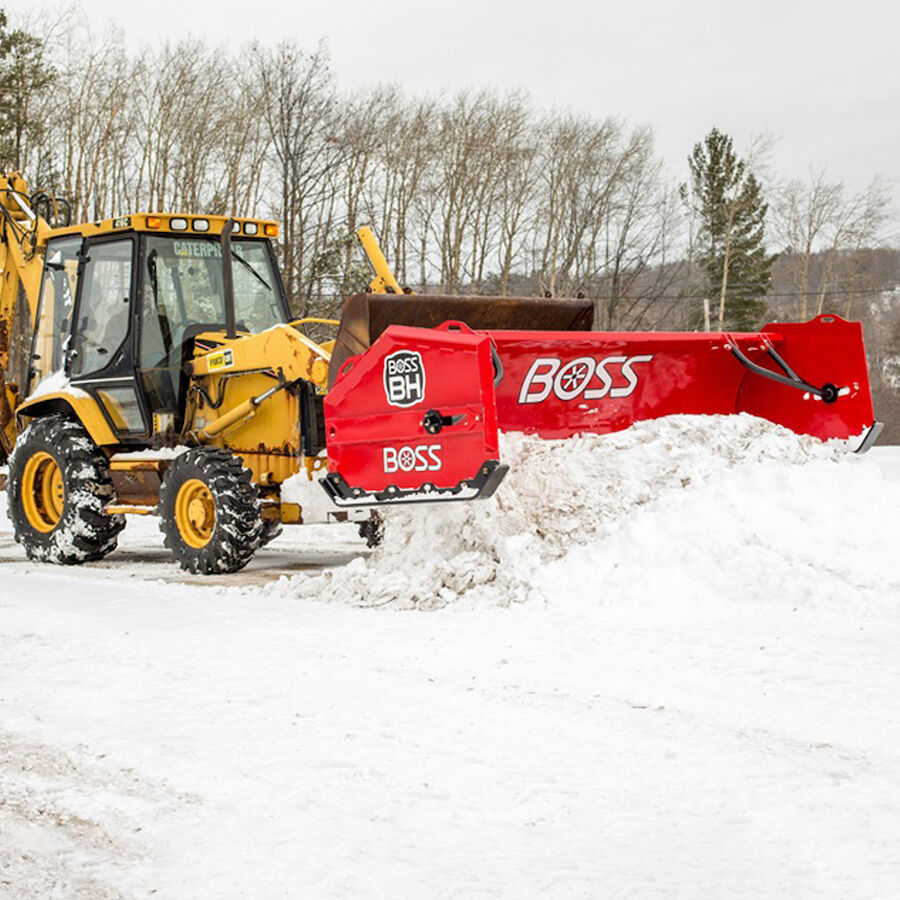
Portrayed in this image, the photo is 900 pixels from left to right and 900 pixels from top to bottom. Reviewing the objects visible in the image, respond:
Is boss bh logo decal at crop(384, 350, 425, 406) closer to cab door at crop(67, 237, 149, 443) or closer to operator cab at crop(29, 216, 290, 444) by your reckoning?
operator cab at crop(29, 216, 290, 444)

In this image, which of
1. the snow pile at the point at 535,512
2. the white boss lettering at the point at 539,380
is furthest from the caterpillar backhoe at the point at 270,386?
the snow pile at the point at 535,512

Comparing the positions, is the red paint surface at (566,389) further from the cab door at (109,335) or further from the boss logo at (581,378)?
the cab door at (109,335)

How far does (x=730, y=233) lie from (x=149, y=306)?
38.2m

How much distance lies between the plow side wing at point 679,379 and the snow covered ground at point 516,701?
391 millimetres

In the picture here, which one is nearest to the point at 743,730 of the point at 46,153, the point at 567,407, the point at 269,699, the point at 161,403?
the point at 269,699

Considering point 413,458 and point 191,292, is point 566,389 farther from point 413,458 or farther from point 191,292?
point 191,292

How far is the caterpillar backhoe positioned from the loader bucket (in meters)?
0.01

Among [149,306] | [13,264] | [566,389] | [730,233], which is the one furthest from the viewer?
[730,233]

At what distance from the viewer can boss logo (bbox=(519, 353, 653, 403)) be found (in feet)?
22.6

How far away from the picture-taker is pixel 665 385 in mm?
7383

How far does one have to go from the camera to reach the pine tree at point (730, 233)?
43.2 metres

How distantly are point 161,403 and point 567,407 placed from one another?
120 inches

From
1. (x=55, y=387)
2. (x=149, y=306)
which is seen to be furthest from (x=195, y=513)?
(x=55, y=387)

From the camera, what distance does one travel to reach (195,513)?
768 cm
